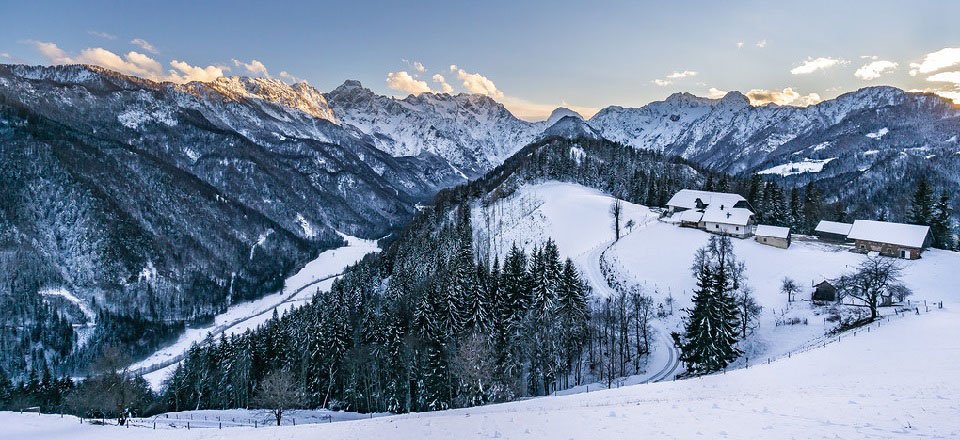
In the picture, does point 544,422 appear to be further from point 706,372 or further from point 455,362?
point 706,372

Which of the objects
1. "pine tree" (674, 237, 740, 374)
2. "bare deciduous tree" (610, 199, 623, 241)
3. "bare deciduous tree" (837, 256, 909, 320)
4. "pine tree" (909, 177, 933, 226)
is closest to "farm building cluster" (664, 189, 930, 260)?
"pine tree" (909, 177, 933, 226)

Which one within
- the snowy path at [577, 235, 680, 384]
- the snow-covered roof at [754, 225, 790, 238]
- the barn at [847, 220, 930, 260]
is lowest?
the snowy path at [577, 235, 680, 384]

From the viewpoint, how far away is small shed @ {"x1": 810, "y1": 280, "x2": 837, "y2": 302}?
62250 mm

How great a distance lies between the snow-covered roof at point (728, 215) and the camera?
91250mm

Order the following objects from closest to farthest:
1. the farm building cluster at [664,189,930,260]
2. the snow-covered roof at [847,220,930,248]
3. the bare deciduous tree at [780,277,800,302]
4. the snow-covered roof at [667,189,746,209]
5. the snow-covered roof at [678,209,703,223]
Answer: the bare deciduous tree at [780,277,800,302]
the snow-covered roof at [847,220,930,248]
the farm building cluster at [664,189,930,260]
the snow-covered roof at [678,209,703,223]
the snow-covered roof at [667,189,746,209]

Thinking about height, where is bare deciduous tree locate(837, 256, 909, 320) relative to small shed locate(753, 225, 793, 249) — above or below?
below

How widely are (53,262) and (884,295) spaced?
253 m

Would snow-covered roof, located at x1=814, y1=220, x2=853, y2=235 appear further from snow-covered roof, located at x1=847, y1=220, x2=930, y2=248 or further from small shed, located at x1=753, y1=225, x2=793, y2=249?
small shed, located at x1=753, y1=225, x2=793, y2=249

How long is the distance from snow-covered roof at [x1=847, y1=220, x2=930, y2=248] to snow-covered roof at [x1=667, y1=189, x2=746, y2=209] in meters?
22.2

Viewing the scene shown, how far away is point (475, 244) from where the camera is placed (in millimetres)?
122875

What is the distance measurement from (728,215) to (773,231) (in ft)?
35.1

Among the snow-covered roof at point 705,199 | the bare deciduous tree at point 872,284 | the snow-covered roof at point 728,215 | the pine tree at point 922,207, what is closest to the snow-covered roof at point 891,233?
the bare deciduous tree at point 872,284

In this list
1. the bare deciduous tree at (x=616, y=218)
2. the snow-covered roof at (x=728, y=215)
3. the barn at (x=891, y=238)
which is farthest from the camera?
the bare deciduous tree at (x=616, y=218)

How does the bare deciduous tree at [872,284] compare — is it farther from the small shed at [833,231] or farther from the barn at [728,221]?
the barn at [728,221]
